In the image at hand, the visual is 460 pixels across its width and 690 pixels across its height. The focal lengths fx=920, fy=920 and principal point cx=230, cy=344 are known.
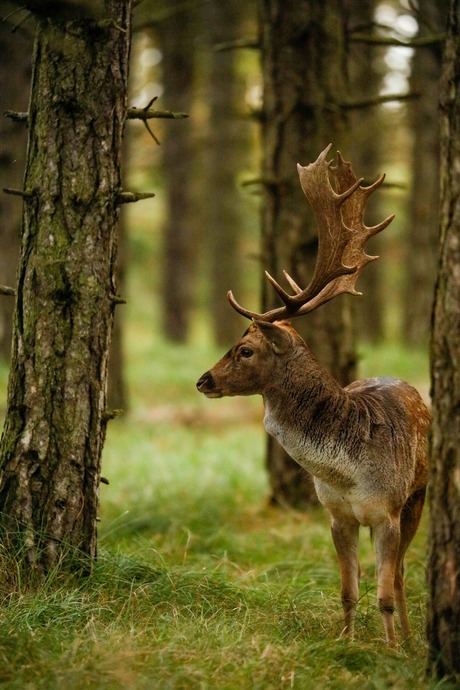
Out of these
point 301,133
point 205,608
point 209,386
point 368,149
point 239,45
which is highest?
point 368,149

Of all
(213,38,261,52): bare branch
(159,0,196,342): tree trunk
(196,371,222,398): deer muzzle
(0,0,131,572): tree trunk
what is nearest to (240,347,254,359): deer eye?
(196,371,222,398): deer muzzle

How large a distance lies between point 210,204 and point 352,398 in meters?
16.6

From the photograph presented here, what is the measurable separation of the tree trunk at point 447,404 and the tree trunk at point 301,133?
3.96 metres

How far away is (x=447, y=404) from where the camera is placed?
12.6ft

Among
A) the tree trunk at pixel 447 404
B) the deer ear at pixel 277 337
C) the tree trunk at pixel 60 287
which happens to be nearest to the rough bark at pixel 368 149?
the deer ear at pixel 277 337

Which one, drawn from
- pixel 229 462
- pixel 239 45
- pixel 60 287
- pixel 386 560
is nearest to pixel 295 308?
pixel 60 287

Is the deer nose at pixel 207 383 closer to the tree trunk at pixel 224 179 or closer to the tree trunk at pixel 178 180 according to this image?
the tree trunk at pixel 178 180

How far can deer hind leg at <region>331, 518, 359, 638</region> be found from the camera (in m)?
5.10

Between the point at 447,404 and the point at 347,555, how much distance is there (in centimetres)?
166

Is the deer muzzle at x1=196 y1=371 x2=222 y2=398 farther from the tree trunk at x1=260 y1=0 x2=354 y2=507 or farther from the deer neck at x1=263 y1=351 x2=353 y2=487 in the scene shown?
the tree trunk at x1=260 y1=0 x2=354 y2=507

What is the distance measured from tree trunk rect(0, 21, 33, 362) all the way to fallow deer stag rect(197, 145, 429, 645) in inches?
331

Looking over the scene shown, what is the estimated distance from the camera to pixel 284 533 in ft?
23.9

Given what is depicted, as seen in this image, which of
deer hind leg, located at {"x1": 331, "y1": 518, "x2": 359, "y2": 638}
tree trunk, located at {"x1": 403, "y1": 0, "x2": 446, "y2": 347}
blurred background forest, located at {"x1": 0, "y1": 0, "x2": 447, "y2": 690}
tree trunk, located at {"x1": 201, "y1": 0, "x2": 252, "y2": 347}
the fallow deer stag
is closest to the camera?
blurred background forest, located at {"x1": 0, "y1": 0, "x2": 447, "y2": 690}

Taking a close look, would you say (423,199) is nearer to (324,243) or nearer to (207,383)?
(324,243)
